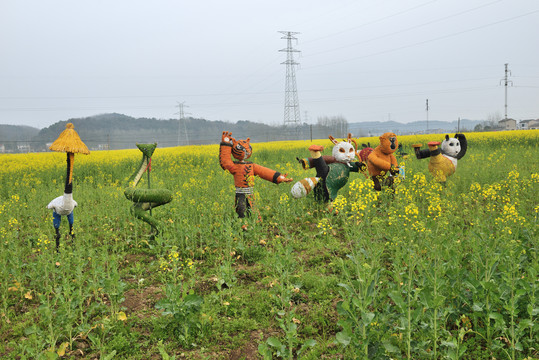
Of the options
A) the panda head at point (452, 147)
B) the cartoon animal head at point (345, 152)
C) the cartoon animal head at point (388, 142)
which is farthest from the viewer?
the panda head at point (452, 147)

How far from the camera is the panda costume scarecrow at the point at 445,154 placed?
8094 millimetres

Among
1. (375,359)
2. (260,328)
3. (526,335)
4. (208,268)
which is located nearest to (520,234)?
(526,335)

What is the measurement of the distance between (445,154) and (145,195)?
22.5 ft

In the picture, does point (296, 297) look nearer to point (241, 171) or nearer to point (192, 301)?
point (192, 301)

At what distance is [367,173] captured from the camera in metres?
7.27

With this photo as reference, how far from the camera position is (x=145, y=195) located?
542 cm

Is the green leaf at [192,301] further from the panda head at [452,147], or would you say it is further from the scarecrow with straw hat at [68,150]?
the panda head at [452,147]

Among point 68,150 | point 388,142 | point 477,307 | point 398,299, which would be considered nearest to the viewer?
point 398,299

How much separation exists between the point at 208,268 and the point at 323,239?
6.55 feet

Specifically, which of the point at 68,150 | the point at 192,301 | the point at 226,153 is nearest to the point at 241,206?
the point at 226,153

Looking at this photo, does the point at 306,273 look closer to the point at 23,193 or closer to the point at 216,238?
the point at 216,238

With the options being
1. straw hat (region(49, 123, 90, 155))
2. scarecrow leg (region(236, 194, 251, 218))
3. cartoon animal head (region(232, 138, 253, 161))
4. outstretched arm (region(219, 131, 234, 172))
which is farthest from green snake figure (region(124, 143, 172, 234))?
cartoon animal head (region(232, 138, 253, 161))

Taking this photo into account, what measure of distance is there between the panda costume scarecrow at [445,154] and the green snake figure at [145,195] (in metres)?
5.83

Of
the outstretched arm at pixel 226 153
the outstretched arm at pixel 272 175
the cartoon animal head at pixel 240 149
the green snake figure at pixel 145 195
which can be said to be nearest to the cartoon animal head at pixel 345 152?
the outstretched arm at pixel 272 175
